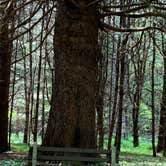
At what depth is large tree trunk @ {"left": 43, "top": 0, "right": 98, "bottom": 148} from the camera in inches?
348

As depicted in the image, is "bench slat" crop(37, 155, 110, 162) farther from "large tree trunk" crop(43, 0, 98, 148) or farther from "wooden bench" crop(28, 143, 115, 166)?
"large tree trunk" crop(43, 0, 98, 148)

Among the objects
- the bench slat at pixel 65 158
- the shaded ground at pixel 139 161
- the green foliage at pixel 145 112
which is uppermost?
the green foliage at pixel 145 112

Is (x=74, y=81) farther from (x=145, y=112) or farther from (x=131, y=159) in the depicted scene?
(x=145, y=112)

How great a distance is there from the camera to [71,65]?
898cm

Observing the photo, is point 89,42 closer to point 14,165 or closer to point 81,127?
point 81,127

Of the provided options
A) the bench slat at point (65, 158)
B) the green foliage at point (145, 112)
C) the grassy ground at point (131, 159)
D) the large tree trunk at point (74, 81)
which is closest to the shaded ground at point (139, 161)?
the grassy ground at point (131, 159)

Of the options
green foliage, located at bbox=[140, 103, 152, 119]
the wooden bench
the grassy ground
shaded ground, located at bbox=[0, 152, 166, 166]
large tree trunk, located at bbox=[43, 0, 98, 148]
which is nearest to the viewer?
the wooden bench

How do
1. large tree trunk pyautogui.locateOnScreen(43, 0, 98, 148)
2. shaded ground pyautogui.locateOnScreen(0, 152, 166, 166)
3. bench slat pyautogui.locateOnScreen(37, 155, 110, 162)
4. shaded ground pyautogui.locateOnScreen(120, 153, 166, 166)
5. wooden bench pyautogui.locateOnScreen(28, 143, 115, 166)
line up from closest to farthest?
wooden bench pyautogui.locateOnScreen(28, 143, 115, 166), bench slat pyautogui.locateOnScreen(37, 155, 110, 162), large tree trunk pyautogui.locateOnScreen(43, 0, 98, 148), shaded ground pyautogui.locateOnScreen(0, 152, 166, 166), shaded ground pyautogui.locateOnScreen(120, 153, 166, 166)

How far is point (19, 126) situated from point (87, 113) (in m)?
23.6

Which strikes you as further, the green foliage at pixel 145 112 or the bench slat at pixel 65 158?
the green foliage at pixel 145 112

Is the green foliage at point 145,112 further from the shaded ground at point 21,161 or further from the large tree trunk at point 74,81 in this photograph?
the large tree trunk at point 74,81

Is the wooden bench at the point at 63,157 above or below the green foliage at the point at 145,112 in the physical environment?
below

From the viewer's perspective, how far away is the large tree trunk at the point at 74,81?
348 inches

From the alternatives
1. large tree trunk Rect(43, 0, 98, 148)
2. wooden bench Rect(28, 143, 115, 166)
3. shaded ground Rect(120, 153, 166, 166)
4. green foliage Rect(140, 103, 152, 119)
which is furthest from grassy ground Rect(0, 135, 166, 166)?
green foliage Rect(140, 103, 152, 119)
